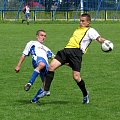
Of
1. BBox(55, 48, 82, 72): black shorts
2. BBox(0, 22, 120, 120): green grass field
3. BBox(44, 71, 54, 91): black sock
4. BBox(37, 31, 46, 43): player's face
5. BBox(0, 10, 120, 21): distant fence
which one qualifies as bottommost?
BBox(0, 10, 120, 21): distant fence

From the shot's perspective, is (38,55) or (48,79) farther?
(38,55)

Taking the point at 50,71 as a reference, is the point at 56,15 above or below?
below

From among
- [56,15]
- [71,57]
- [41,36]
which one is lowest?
[56,15]

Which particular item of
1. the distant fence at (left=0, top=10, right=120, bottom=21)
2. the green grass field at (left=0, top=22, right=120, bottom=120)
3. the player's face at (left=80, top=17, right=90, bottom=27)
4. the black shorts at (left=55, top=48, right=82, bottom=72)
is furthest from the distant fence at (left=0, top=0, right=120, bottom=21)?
the black shorts at (left=55, top=48, right=82, bottom=72)

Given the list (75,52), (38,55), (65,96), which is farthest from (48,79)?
(65,96)

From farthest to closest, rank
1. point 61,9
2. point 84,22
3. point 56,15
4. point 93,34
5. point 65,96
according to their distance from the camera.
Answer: point 61,9
point 56,15
point 65,96
point 84,22
point 93,34

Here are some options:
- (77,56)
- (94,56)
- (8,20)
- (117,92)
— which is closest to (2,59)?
(94,56)

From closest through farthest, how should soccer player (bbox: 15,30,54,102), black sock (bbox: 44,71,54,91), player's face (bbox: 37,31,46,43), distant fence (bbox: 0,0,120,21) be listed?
black sock (bbox: 44,71,54,91) < soccer player (bbox: 15,30,54,102) < player's face (bbox: 37,31,46,43) < distant fence (bbox: 0,0,120,21)

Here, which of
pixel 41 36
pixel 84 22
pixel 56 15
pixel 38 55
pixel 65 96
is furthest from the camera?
pixel 56 15

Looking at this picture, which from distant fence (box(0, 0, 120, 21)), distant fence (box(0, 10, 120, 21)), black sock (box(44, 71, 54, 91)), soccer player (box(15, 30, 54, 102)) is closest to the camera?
black sock (box(44, 71, 54, 91))

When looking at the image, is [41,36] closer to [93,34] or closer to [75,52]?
[75,52]

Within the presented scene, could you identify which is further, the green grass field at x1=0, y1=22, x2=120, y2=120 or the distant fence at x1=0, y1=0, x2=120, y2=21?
the distant fence at x1=0, y1=0, x2=120, y2=21

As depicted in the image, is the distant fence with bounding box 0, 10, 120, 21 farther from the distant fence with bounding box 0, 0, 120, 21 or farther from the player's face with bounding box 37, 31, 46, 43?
the player's face with bounding box 37, 31, 46, 43

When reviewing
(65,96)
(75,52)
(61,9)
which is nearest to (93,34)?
(75,52)
